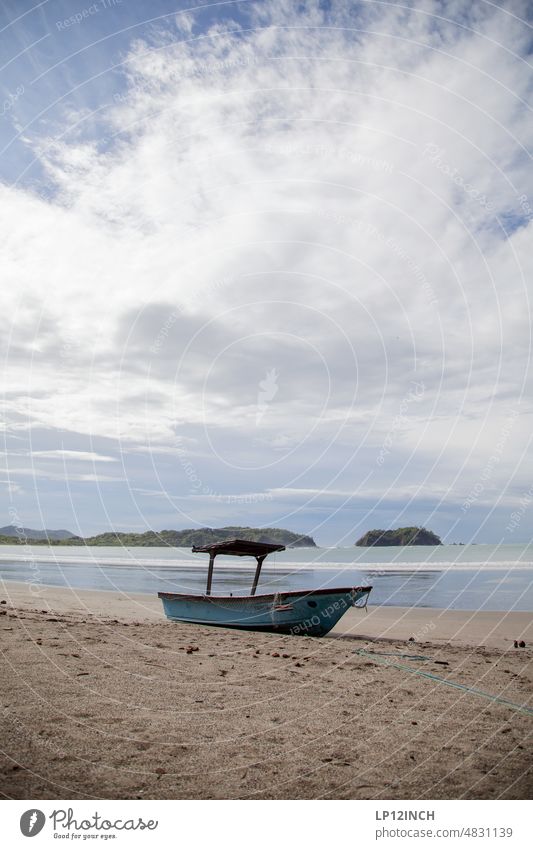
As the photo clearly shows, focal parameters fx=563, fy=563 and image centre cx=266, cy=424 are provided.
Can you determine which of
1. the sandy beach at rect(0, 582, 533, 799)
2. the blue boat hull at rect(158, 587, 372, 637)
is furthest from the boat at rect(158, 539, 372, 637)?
the sandy beach at rect(0, 582, 533, 799)

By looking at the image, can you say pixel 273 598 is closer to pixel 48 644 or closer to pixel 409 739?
pixel 48 644

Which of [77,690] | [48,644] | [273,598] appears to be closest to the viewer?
[77,690]

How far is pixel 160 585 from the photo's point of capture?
138ft

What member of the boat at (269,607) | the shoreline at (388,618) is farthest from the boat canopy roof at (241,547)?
the shoreline at (388,618)

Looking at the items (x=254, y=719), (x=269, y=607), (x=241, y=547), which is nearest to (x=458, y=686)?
(x=254, y=719)

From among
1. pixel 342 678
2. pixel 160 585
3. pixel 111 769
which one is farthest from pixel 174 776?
pixel 160 585

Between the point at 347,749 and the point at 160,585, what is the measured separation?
122ft

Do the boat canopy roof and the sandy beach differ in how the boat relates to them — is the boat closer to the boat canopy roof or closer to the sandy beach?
the boat canopy roof

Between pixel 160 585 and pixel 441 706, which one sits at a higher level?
pixel 441 706

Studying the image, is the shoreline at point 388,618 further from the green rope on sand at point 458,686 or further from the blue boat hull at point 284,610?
the green rope on sand at point 458,686

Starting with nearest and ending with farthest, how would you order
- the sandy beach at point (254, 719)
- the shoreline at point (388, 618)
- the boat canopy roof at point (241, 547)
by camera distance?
the sandy beach at point (254, 719), the shoreline at point (388, 618), the boat canopy roof at point (241, 547)

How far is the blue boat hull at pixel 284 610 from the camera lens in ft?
59.6

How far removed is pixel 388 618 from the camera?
24.3 meters

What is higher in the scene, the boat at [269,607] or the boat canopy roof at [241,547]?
the boat canopy roof at [241,547]
